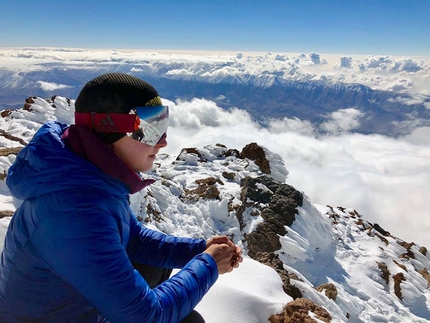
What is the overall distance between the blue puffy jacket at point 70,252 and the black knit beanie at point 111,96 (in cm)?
29

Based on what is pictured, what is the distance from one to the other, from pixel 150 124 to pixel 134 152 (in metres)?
0.31

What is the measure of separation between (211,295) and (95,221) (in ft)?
13.7

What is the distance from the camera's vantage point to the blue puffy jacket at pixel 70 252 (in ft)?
7.35

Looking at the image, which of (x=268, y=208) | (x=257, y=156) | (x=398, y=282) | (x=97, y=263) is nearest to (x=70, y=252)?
(x=97, y=263)

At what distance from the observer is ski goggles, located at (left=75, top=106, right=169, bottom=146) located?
263 centimetres

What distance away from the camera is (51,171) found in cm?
236

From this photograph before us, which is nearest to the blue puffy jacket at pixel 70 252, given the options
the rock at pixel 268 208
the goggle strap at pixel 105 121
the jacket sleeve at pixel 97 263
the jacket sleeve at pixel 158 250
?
the jacket sleeve at pixel 97 263

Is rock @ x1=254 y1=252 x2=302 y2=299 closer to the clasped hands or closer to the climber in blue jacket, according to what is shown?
the clasped hands

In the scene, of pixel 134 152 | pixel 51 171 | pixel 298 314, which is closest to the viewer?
pixel 51 171

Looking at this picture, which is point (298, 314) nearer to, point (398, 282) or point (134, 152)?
point (134, 152)

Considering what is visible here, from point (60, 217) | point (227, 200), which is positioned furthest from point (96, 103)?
point (227, 200)

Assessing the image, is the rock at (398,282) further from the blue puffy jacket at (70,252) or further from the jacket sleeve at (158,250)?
the blue puffy jacket at (70,252)

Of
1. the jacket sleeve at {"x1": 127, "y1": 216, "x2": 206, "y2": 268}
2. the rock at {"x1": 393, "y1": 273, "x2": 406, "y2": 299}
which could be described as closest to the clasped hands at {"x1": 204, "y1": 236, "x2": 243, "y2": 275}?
the jacket sleeve at {"x1": 127, "y1": 216, "x2": 206, "y2": 268}

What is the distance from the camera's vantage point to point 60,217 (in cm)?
220
